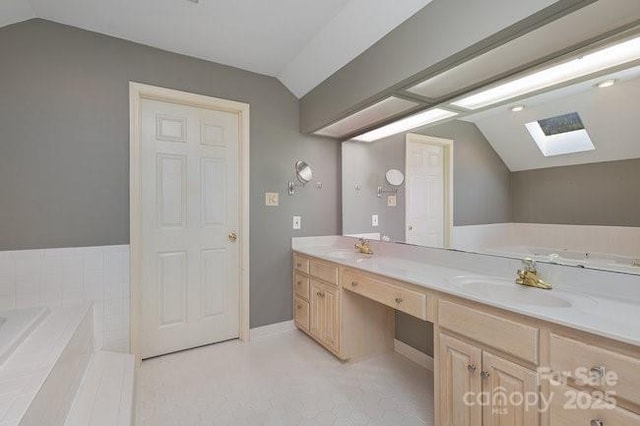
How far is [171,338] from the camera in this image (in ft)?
7.93

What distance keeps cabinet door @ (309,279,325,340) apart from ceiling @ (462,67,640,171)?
1.63m

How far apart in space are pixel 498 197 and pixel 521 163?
23 cm

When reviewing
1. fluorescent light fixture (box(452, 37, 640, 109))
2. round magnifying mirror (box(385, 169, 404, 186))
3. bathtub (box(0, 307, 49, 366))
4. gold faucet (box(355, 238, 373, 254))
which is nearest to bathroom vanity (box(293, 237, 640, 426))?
gold faucet (box(355, 238, 373, 254))

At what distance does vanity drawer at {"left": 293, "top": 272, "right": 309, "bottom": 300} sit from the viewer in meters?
2.62

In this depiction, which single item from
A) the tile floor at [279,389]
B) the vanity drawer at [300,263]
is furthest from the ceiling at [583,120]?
the vanity drawer at [300,263]

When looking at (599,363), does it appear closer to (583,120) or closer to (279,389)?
(583,120)

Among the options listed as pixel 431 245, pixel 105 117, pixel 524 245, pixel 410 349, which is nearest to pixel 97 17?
pixel 105 117

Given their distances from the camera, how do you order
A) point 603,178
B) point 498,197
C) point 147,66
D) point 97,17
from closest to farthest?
point 603,178 → point 498,197 → point 97,17 → point 147,66

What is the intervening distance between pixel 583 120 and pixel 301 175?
79.4 inches

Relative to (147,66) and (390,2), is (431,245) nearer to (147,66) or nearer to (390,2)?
(390,2)

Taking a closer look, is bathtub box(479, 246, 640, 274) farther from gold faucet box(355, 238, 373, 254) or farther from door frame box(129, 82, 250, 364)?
door frame box(129, 82, 250, 364)

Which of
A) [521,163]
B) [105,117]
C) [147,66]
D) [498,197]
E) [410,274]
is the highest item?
[147,66]

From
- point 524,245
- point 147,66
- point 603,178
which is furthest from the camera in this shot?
point 147,66

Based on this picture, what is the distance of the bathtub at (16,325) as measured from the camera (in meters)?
1.41
